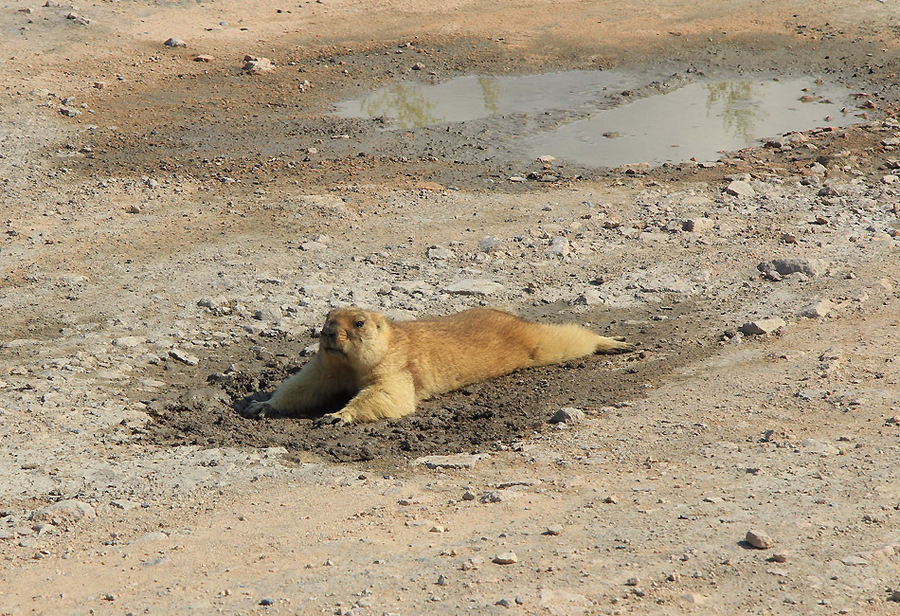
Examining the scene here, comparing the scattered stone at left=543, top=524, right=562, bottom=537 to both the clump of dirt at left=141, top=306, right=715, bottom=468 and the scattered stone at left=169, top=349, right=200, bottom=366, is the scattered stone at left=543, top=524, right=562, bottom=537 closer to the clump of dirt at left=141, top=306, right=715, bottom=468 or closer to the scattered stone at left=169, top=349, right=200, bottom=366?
the clump of dirt at left=141, top=306, right=715, bottom=468

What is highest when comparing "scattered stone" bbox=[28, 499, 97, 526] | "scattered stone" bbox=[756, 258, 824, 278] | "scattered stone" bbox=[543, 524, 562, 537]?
"scattered stone" bbox=[756, 258, 824, 278]

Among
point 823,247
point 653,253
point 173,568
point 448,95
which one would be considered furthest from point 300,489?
point 448,95

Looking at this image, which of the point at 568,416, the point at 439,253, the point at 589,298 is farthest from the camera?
the point at 439,253

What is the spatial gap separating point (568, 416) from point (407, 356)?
4.63 feet

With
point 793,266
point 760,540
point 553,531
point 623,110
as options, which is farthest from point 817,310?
point 623,110

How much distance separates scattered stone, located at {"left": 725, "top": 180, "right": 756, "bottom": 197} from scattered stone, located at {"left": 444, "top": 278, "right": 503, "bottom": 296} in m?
3.44

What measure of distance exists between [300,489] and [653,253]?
18.0 ft

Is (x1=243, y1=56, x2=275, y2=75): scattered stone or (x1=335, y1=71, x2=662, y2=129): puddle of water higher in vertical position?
(x1=243, y1=56, x2=275, y2=75): scattered stone

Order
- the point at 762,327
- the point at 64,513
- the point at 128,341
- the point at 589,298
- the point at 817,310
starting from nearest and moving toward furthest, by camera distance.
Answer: the point at 64,513
the point at 128,341
the point at 762,327
the point at 817,310
the point at 589,298

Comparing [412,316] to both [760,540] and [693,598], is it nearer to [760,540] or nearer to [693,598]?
[760,540]

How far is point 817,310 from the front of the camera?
891 centimetres

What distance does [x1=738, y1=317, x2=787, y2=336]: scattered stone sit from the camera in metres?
8.70

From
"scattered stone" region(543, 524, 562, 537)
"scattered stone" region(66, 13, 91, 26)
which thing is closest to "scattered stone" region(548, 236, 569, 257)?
"scattered stone" region(543, 524, 562, 537)

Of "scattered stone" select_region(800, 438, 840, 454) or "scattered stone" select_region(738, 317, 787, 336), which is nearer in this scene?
"scattered stone" select_region(800, 438, 840, 454)
